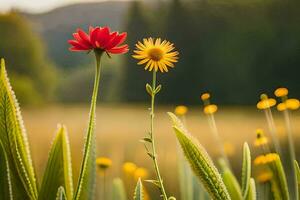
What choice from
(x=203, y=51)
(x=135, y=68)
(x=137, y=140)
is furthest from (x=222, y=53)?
(x=137, y=140)

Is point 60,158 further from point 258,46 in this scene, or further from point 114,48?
point 258,46

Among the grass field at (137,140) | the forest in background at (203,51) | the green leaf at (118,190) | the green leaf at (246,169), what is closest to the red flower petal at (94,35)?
the green leaf at (246,169)

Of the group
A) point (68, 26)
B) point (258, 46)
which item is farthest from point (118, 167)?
point (68, 26)

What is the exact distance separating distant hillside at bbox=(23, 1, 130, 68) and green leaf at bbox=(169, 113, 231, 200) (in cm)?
791

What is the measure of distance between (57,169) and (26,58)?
11727 millimetres

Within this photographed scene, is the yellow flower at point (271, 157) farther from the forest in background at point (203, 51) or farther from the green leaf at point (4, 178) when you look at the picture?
the forest in background at point (203, 51)

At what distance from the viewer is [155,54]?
2.46 feet

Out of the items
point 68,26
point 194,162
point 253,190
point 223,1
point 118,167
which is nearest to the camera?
point 194,162

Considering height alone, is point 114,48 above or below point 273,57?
below

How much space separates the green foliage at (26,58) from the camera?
37.5 feet

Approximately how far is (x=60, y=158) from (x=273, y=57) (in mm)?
6950

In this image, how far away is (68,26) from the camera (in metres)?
10.4

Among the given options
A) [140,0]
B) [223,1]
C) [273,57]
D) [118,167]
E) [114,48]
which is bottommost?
[114,48]

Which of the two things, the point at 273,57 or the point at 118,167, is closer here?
the point at 118,167
